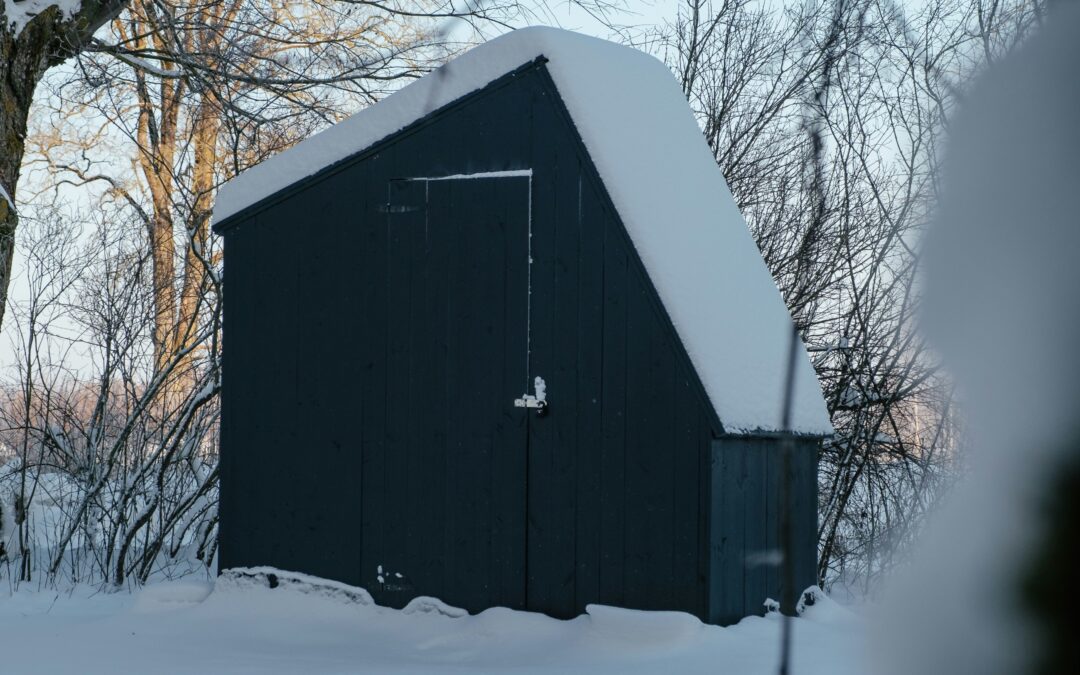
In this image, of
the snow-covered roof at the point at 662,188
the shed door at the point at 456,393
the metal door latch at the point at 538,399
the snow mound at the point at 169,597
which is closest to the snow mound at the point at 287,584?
the shed door at the point at 456,393

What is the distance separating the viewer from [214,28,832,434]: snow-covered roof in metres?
6.16

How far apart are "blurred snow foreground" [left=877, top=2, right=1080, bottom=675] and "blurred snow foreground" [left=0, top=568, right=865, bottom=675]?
506 cm

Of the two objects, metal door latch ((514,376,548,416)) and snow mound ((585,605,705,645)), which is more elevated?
metal door latch ((514,376,548,416))

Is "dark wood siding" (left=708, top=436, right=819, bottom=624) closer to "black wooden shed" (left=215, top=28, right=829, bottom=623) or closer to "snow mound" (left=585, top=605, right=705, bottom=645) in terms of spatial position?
"black wooden shed" (left=215, top=28, right=829, bottom=623)

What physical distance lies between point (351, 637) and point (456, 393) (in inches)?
62.5

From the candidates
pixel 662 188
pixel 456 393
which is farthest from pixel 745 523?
pixel 662 188

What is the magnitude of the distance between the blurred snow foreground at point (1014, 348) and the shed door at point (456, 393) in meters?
6.01

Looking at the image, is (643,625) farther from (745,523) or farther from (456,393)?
(456,393)

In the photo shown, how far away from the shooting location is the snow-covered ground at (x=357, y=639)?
5676mm

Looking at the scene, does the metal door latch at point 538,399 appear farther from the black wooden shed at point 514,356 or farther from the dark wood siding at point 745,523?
the dark wood siding at point 745,523

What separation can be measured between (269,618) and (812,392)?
3746 millimetres

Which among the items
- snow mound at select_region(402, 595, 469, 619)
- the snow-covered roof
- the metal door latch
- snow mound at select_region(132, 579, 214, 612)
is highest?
the snow-covered roof

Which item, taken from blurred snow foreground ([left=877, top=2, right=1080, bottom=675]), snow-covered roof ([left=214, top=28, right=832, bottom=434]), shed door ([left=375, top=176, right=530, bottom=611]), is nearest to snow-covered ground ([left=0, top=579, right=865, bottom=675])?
shed door ([left=375, top=176, right=530, bottom=611])

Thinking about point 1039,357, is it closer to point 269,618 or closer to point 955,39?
point 269,618
